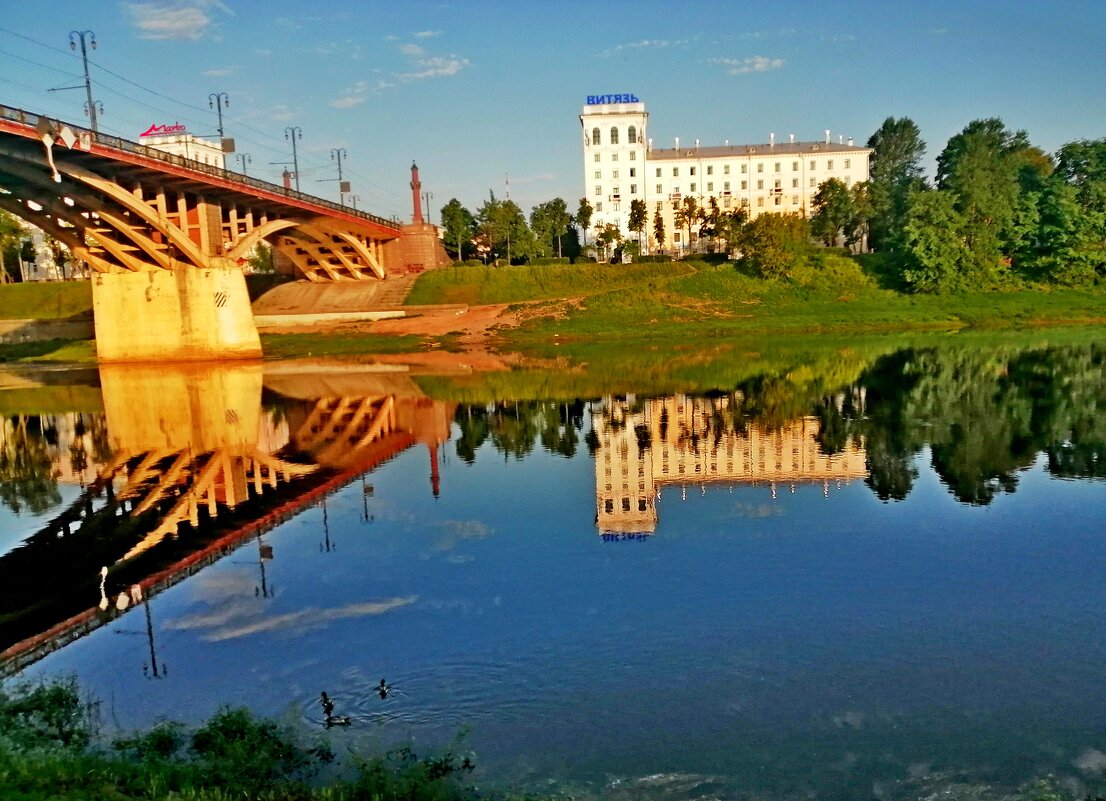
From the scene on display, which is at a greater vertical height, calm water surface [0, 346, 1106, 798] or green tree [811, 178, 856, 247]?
green tree [811, 178, 856, 247]

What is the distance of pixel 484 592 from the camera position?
41.2 ft

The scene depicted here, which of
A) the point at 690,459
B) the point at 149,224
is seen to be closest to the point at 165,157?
the point at 149,224

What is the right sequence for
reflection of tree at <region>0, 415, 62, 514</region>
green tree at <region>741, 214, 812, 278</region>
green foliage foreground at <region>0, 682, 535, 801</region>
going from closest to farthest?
1. green foliage foreground at <region>0, 682, 535, 801</region>
2. reflection of tree at <region>0, 415, 62, 514</region>
3. green tree at <region>741, 214, 812, 278</region>

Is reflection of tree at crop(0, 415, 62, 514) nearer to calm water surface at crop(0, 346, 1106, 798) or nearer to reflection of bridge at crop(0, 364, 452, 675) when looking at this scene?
calm water surface at crop(0, 346, 1106, 798)

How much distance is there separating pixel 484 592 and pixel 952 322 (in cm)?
5678

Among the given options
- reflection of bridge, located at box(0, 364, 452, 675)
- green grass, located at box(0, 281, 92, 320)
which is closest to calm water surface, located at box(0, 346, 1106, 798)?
reflection of bridge, located at box(0, 364, 452, 675)

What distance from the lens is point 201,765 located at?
7.93 m

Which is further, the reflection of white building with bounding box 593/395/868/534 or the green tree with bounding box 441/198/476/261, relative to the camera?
the green tree with bounding box 441/198/476/261

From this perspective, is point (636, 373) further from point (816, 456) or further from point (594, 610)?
point (594, 610)

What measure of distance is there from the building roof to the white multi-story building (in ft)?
0.44

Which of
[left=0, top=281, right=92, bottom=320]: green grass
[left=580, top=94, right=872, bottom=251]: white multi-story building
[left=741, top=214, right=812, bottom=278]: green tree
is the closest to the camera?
[left=741, top=214, right=812, bottom=278]: green tree

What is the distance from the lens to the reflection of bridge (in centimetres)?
1308

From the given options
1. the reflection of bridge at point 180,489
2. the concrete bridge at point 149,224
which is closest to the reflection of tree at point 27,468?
the reflection of bridge at point 180,489

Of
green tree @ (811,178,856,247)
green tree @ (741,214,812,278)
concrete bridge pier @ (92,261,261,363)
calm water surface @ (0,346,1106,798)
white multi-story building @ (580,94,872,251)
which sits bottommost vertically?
calm water surface @ (0,346,1106,798)
